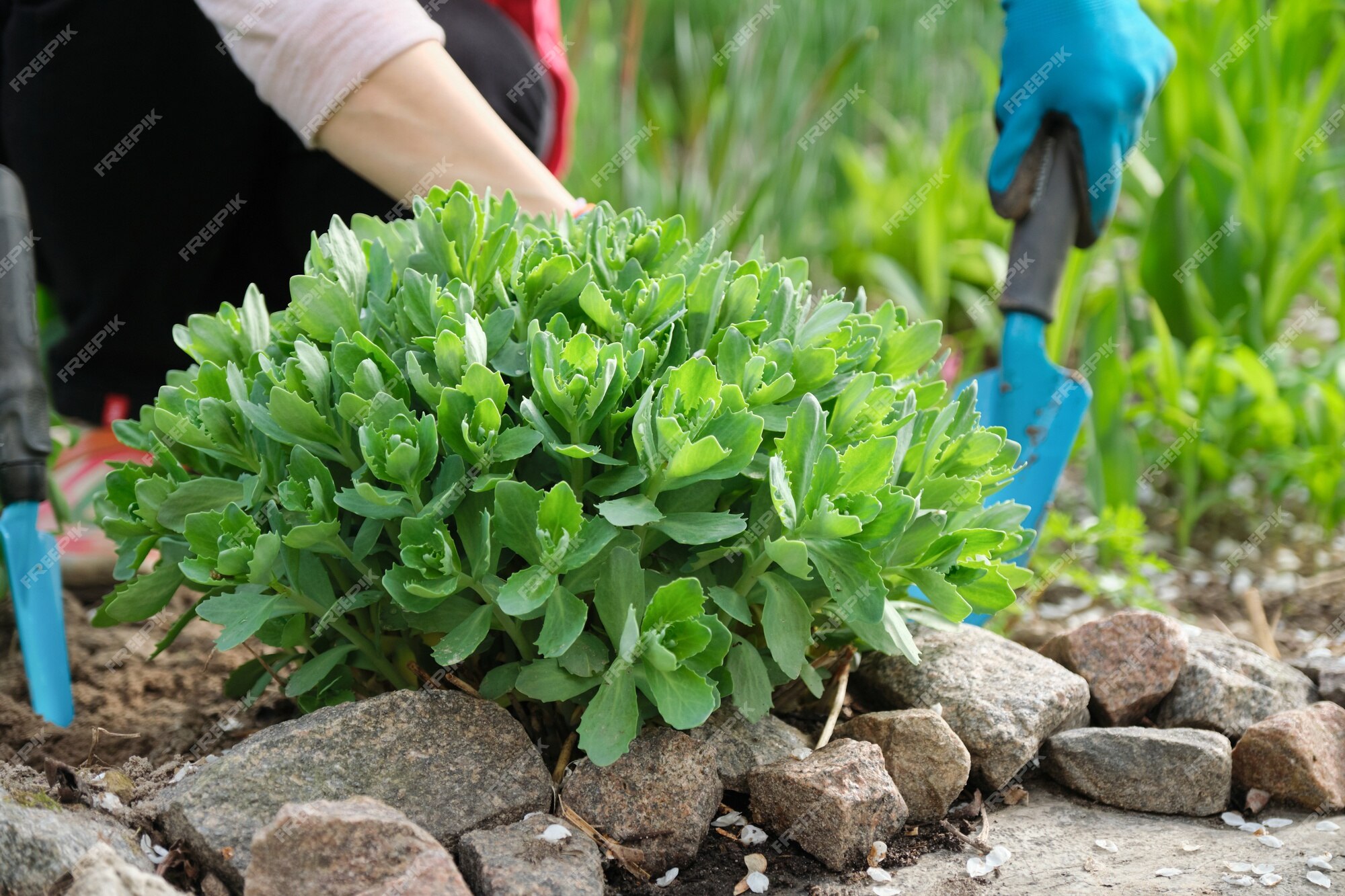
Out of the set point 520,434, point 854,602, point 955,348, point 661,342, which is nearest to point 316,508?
point 520,434

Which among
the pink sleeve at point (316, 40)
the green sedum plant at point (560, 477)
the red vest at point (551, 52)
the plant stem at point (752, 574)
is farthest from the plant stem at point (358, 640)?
the red vest at point (551, 52)

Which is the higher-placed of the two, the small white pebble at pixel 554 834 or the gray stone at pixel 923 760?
the small white pebble at pixel 554 834

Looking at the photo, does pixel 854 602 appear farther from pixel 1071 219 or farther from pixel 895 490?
pixel 1071 219

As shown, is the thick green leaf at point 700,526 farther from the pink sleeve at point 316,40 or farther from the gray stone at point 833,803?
the pink sleeve at point 316,40

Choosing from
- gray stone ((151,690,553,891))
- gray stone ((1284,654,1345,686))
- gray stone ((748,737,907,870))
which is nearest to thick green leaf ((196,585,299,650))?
gray stone ((151,690,553,891))

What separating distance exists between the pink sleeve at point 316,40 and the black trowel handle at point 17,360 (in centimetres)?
35

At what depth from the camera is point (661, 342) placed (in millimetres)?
1092

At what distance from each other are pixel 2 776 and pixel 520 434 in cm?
58

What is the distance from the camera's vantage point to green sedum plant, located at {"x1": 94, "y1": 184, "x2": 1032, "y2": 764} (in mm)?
922

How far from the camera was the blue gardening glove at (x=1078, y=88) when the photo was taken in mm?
1530

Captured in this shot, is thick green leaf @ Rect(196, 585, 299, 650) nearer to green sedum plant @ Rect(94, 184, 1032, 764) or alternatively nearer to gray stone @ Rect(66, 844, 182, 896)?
green sedum plant @ Rect(94, 184, 1032, 764)

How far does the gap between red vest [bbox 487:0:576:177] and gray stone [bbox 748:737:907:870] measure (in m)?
1.47

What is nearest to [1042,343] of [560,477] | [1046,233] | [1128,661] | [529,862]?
[1046,233]

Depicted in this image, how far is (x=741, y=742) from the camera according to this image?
3.57ft
